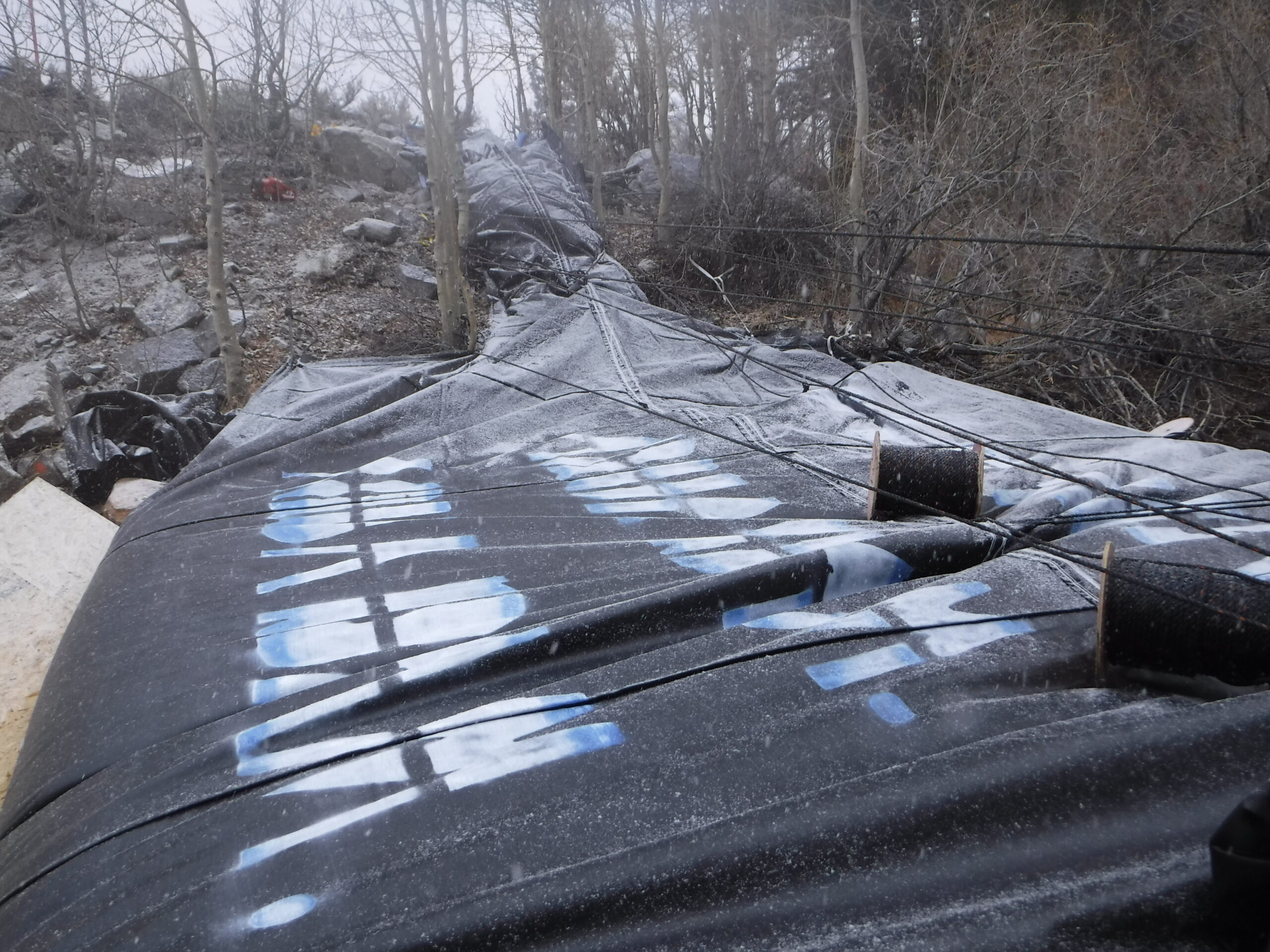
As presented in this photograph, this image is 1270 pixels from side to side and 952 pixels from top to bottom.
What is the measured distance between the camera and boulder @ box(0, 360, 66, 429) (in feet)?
19.1

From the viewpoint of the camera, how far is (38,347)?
7707 mm

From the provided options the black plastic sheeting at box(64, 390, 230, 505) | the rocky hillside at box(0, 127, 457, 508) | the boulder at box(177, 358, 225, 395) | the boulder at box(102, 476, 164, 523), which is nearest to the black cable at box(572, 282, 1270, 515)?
the black plastic sheeting at box(64, 390, 230, 505)

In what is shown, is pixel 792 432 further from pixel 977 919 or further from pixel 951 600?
pixel 977 919

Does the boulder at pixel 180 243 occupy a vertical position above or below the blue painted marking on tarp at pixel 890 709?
above

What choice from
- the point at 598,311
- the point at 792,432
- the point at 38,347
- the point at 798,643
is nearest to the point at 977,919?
the point at 798,643

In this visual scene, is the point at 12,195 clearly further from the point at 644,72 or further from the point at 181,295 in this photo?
the point at 644,72

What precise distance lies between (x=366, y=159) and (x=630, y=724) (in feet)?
44.2

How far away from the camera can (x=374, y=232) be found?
33.9 ft

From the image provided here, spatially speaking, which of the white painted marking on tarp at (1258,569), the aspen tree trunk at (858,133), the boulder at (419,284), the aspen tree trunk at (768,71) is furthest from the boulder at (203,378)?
the aspen tree trunk at (768,71)

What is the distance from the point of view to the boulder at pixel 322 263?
9305mm

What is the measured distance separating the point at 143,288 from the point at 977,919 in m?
9.95

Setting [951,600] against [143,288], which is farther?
[143,288]

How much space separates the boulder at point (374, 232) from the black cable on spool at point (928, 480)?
30.1ft

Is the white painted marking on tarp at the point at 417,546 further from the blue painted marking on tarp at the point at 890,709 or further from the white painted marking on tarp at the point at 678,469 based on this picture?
the blue painted marking on tarp at the point at 890,709
